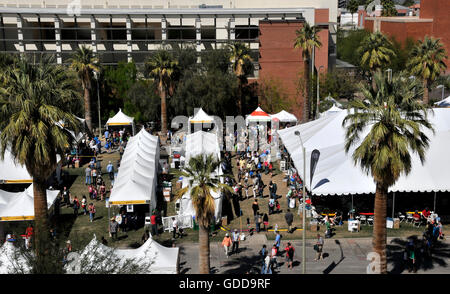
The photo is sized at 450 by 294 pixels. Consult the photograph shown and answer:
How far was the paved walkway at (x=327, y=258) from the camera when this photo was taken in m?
21.2

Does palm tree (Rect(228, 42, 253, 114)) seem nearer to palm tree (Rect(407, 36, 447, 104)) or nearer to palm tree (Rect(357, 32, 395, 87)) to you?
palm tree (Rect(357, 32, 395, 87))

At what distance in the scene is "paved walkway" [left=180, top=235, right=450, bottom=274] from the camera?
21.2 meters

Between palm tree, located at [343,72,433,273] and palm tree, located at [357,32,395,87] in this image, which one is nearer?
palm tree, located at [343,72,433,273]

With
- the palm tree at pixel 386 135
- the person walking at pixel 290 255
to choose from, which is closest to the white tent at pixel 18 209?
the person walking at pixel 290 255

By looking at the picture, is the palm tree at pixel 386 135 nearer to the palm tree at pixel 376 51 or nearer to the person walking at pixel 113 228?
the person walking at pixel 113 228

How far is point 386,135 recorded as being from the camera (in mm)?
18297

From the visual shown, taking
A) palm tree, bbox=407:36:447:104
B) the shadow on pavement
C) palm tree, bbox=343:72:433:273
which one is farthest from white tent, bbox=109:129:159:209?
palm tree, bbox=407:36:447:104

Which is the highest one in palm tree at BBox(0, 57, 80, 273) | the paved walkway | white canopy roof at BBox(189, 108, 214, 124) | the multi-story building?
the multi-story building

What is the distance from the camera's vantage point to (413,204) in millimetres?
28031

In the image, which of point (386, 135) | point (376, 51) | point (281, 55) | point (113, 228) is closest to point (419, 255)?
point (386, 135)

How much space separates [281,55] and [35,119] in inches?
1590

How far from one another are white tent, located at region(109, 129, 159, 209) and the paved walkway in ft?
12.2

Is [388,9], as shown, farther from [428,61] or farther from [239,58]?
[239,58]

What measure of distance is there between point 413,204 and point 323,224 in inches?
224
